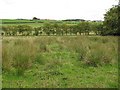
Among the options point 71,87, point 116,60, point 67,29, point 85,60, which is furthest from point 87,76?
point 67,29

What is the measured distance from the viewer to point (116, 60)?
12.0 m

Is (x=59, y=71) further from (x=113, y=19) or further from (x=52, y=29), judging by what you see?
(x=52, y=29)

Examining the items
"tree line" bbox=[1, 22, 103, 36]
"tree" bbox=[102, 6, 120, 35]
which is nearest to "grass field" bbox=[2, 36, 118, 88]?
"tree" bbox=[102, 6, 120, 35]

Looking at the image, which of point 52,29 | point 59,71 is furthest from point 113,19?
point 52,29

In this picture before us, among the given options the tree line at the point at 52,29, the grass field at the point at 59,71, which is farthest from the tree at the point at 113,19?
the tree line at the point at 52,29

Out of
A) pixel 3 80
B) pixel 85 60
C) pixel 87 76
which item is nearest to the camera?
pixel 3 80

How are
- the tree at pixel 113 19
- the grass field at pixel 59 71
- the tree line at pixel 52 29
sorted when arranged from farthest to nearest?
the tree line at pixel 52 29 < the tree at pixel 113 19 < the grass field at pixel 59 71

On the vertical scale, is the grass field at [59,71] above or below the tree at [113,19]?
below

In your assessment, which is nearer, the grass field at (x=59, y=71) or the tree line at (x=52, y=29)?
the grass field at (x=59, y=71)

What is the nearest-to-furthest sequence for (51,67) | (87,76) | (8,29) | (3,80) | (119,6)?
(3,80) → (87,76) → (51,67) → (119,6) → (8,29)

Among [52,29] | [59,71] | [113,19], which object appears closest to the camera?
[59,71]

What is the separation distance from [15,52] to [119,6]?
33.4ft

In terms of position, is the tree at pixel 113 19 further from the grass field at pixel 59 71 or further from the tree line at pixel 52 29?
the tree line at pixel 52 29

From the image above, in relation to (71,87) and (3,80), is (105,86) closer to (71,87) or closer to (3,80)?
(71,87)
